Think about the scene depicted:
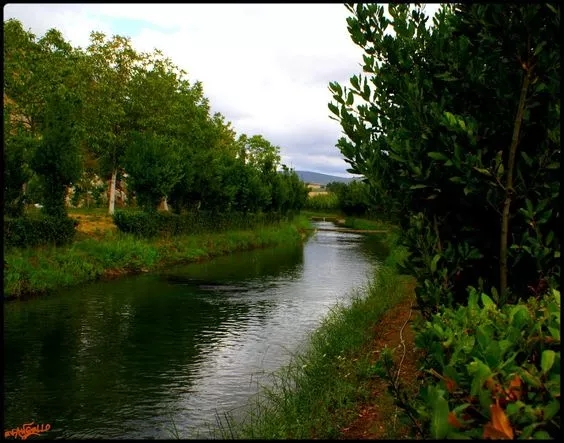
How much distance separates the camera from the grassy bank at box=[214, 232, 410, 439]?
21.6ft

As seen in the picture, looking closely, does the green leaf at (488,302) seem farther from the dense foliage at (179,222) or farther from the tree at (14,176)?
the dense foliage at (179,222)

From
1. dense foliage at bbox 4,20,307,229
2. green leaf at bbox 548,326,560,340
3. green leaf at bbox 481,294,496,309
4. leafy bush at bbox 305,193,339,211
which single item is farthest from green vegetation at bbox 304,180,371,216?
green leaf at bbox 548,326,560,340

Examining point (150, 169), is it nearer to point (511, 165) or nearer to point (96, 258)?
point (96, 258)

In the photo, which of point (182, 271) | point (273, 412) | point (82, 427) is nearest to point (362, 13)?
point (273, 412)

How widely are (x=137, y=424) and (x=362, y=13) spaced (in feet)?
22.7

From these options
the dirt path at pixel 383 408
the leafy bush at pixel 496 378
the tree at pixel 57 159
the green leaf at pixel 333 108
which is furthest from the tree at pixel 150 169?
the leafy bush at pixel 496 378

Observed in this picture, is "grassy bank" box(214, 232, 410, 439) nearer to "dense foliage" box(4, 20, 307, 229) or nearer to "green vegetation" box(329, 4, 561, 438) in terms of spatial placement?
"green vegetation" box(329, 4, 561, 438)

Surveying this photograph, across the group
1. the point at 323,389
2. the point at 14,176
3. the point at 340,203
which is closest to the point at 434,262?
the point at 323,389

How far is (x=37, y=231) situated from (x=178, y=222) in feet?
38.3

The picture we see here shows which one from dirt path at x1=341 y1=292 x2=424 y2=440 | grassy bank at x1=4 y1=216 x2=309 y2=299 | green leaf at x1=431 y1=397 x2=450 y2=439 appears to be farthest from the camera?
grassy bank at x1=4 y1=216 x2=309 y2=299

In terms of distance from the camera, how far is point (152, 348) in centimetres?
1313

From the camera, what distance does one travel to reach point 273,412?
7.92m

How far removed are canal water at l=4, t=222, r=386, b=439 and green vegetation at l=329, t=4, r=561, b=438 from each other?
5.00m

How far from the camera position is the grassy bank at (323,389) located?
259 inches
